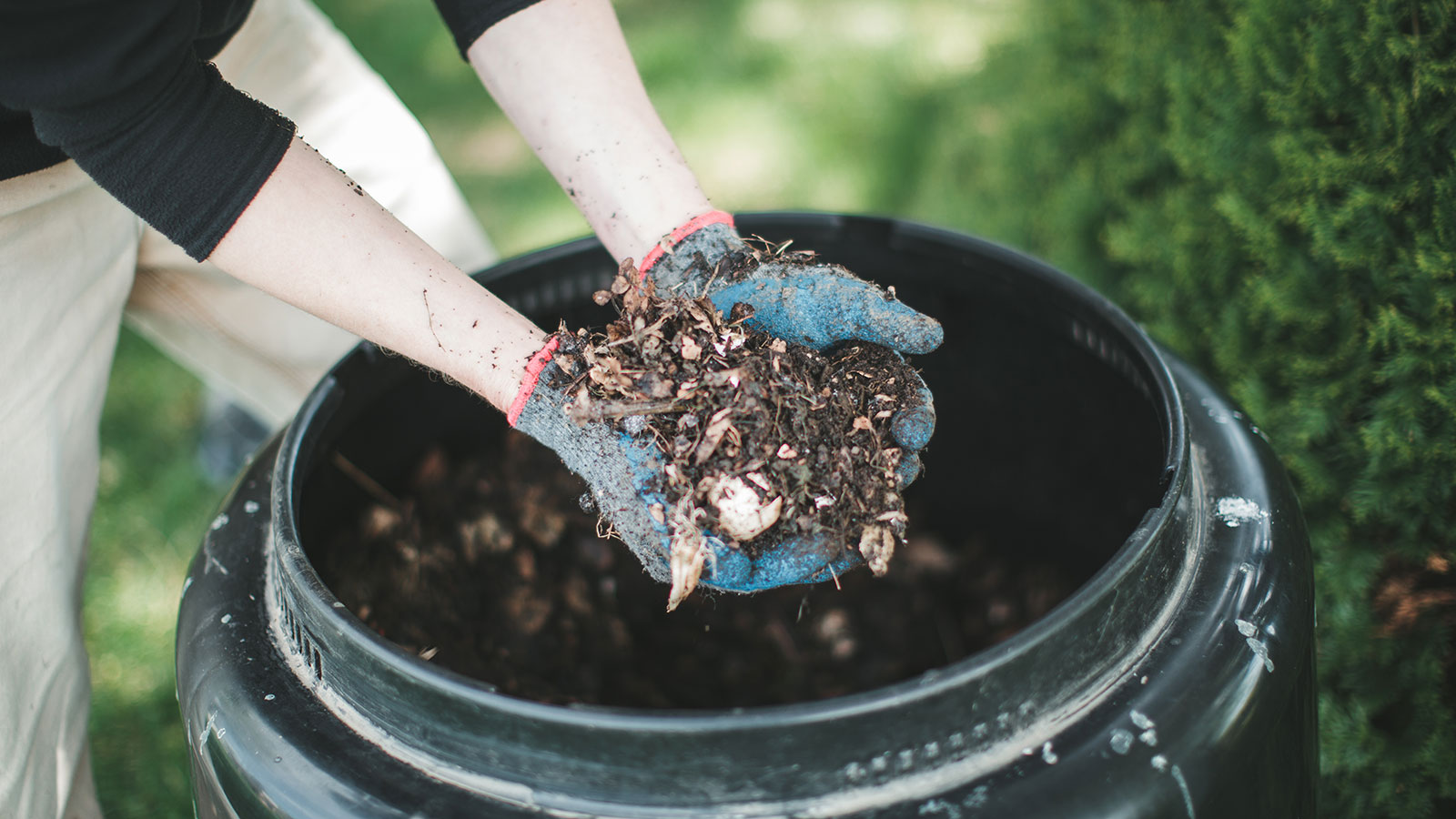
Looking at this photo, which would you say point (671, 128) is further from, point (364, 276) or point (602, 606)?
point (364, 276)

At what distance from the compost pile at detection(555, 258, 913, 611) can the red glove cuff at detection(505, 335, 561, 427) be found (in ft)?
0.05

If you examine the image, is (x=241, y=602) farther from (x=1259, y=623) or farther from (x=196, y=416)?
(x=196, y=416)

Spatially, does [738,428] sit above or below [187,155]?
below

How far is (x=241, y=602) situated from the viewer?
42.7 inches

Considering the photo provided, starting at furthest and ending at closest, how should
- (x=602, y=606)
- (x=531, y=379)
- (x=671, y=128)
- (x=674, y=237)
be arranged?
1. (x=671, y=128)
2. (x=602, y=606)
3. (x=674, y=237)
4. (x=531, y=379)

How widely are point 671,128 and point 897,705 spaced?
121 inches

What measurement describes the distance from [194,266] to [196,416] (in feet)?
4.45

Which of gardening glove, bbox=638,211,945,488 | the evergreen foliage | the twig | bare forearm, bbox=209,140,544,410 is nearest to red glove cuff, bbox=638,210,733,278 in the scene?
gardening glove, bbox=638,211,945,488

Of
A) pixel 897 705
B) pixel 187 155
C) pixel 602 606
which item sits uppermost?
pixel 187 155

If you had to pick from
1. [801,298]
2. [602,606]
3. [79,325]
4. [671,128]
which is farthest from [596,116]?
[671,128]

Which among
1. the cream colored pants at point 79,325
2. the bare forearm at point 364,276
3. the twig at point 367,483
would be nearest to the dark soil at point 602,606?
the twig at point 367,483

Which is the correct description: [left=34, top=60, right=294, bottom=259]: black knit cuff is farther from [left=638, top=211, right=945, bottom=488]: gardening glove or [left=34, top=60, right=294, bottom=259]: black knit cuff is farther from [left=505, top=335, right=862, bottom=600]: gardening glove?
[left=638, top=211, right=945, bottom=488]: gardening glove

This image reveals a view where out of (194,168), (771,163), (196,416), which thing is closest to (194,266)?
(194,168)

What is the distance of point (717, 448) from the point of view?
3.37 feet
